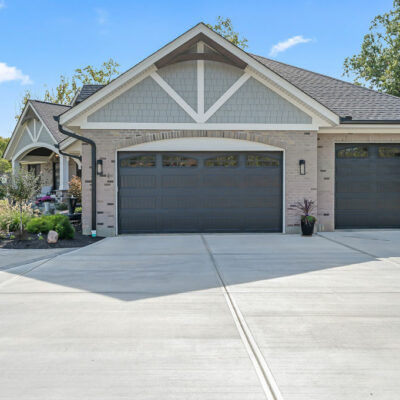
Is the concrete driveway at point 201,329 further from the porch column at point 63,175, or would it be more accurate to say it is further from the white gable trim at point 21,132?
the white gable trim at point 21,132

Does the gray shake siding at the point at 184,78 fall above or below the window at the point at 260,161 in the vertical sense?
above

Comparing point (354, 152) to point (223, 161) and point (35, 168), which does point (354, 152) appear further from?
point (35, 168)

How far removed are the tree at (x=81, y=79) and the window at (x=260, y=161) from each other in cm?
2878

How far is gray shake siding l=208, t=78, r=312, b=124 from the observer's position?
39.3ft

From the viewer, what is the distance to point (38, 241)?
10109mm

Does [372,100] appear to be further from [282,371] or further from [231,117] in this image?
[282,371]

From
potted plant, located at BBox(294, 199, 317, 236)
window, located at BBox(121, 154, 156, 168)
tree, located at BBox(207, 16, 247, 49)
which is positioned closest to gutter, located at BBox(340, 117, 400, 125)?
potted plant, located at BBox(294, 199, 317, 236)

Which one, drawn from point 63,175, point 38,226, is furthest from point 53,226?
point 63,175

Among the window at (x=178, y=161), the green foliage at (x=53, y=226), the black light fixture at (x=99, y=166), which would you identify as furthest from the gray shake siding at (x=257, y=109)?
the green foliage at (x=53, y=226)

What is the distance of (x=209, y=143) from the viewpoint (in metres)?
12.1

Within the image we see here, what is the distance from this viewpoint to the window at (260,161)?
12.4 meters

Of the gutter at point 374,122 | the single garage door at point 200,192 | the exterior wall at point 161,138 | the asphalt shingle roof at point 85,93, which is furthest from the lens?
the asphalt shingle roof at point 85,93

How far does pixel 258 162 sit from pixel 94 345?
931cm

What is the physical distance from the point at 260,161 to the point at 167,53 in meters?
4.15
